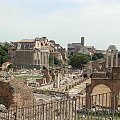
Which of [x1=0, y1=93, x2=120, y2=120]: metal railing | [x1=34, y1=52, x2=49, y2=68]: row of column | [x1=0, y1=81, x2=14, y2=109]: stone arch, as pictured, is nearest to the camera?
[x1=0, y1=93, x2=120, y2=120]: metal railing

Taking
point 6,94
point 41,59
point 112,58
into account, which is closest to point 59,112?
point 6,94

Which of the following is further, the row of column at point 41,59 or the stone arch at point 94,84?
the row of column at point 41,59

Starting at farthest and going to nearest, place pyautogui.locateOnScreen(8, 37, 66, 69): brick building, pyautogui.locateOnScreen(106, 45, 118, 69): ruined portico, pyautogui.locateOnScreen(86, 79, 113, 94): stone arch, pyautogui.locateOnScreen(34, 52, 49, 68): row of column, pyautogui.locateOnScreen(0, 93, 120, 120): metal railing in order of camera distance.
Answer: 1. pyautogui.locateOnScreen(34, 52, 49, 68): row of column
2. pyautogui.locateOnScreen(8, 37, 66, 69): brick building
3. pyautogui.locateOnScreen(106, 45, 118, 69): ruined portico
4. pyautogui.locateOnScreen(86, 79, 113, 94): stone arch
5. pyautogui.locateOnScreen(0, 93, 120, 120): metal railing

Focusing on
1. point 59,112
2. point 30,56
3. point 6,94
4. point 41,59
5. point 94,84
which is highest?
point 30,56

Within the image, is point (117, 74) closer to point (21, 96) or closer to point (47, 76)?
point (21, 96)

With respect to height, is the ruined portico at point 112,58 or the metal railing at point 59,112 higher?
the ruined portico at point 112,58

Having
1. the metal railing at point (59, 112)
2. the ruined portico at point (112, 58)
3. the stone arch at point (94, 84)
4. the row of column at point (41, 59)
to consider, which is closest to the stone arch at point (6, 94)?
the metal railing at point (59, 112)

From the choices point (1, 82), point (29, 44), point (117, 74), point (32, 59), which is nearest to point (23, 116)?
point (1, 82)

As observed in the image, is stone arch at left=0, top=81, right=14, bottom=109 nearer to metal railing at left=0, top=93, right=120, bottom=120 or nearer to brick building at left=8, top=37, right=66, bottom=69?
metal railing at left=0, top=93, right=120, bottom=120

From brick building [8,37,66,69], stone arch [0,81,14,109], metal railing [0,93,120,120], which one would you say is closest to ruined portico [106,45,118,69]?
brick building [8,37,66,69]

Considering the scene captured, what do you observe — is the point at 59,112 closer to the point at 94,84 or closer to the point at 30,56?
the point at 94,84

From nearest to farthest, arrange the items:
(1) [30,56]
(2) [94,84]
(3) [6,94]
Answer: (3) [6,94] → (2) [94,84] → (1) [30,56]

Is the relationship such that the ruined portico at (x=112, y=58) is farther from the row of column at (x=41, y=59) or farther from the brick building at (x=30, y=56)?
the brick building at (x=30, y=56)

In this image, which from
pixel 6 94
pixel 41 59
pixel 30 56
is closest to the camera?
pixel 6 94
